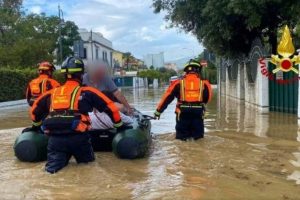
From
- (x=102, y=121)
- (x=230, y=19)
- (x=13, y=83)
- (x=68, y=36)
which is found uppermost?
(x=68, y=36)

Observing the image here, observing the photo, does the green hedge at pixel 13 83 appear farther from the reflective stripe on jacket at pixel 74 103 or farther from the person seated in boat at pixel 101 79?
the reflective stripe on jacket at pixel 74 103

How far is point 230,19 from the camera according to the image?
→ 67.0 feet

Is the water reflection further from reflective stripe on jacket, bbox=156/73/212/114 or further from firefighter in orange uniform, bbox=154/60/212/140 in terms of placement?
reflective stripe on jacket, bbox=156/73/212/114

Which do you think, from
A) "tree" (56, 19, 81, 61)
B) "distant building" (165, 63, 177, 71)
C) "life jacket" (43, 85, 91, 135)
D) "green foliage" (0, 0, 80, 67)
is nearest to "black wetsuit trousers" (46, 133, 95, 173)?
"life jacket" (43, 85, 91, 135)

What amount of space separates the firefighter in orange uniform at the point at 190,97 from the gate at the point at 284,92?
7.37m

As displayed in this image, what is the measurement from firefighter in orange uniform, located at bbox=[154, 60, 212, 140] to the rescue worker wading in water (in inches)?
101

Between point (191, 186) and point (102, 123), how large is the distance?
2.71m

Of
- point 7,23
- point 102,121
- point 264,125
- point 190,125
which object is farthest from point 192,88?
point 7,23

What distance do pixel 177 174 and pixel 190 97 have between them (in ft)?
9.51

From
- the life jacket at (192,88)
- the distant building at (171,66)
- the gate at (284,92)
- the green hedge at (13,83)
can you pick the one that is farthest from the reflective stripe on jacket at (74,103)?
the distant building at (171,66)

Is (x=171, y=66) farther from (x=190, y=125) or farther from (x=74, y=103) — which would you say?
(x=74, y=103)

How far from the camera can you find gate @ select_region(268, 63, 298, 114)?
55.8 ft

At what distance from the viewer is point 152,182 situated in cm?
661

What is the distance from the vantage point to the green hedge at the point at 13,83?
3188 cm
